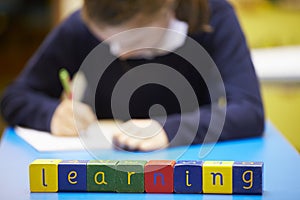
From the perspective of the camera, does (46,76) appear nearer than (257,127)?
No

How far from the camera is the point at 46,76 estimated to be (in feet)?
5.44

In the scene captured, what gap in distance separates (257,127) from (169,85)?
288 millimetres

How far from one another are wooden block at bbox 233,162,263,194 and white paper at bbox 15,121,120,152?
0.40m

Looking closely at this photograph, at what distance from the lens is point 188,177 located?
1033 millimetres

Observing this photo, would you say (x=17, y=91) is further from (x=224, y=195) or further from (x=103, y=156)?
(x=224, y=195)

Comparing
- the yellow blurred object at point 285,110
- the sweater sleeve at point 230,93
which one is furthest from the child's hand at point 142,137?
the yellow blurred object at point 285,110

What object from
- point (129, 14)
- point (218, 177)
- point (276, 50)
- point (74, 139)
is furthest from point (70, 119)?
point (276, 50)

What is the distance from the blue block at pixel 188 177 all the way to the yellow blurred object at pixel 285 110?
6.90 ft

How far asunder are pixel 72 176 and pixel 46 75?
2.12 feet

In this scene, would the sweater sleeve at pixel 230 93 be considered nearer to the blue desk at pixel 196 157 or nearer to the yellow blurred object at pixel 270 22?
the blue desk at pixel 196 157

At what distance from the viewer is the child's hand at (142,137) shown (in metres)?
1.32

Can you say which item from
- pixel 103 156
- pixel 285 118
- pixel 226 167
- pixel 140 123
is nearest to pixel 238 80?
pixel 140 123

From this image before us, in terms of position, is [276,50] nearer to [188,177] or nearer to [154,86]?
[154,86]

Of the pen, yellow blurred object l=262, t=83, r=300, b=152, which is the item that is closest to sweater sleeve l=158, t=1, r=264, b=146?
the pen
